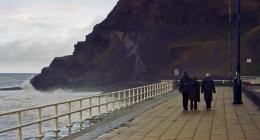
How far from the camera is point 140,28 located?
466 feet

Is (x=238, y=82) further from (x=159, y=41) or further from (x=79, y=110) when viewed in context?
(x=159, y=41)

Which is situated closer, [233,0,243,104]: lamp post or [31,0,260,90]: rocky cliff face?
[233,0,243,104]: lamp post

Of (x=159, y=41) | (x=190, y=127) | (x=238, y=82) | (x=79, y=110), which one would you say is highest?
(x=159, y=41)

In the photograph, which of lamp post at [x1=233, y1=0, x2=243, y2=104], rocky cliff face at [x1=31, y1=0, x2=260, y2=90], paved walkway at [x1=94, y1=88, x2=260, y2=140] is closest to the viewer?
paved walkway at [x1=94, y1=88, x2=260, y2=140]

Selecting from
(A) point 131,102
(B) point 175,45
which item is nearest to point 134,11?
(B) point 175,45

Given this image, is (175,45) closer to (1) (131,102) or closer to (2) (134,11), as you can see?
(2) (134,11)

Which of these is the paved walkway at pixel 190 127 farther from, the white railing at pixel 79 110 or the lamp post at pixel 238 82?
the lamp post at pixel 238 82

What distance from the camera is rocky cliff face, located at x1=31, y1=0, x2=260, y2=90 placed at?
127 metres

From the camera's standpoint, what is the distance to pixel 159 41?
137 m

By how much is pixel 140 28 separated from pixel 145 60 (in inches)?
515

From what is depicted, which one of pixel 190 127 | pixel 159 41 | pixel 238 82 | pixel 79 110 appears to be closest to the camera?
pixel 190 127

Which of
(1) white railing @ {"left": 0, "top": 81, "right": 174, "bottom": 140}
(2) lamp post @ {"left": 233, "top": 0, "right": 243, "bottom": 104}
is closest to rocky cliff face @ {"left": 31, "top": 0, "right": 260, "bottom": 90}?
(1) white railing @ {"left": 0, "top": 81, "right": 174, "bottom": 140}

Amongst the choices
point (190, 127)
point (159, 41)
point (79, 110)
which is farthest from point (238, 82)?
point (159, 41)

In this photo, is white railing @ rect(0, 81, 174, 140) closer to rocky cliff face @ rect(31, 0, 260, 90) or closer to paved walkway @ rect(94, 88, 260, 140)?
paved walkway @ rect(94, 88, 260, 140)
